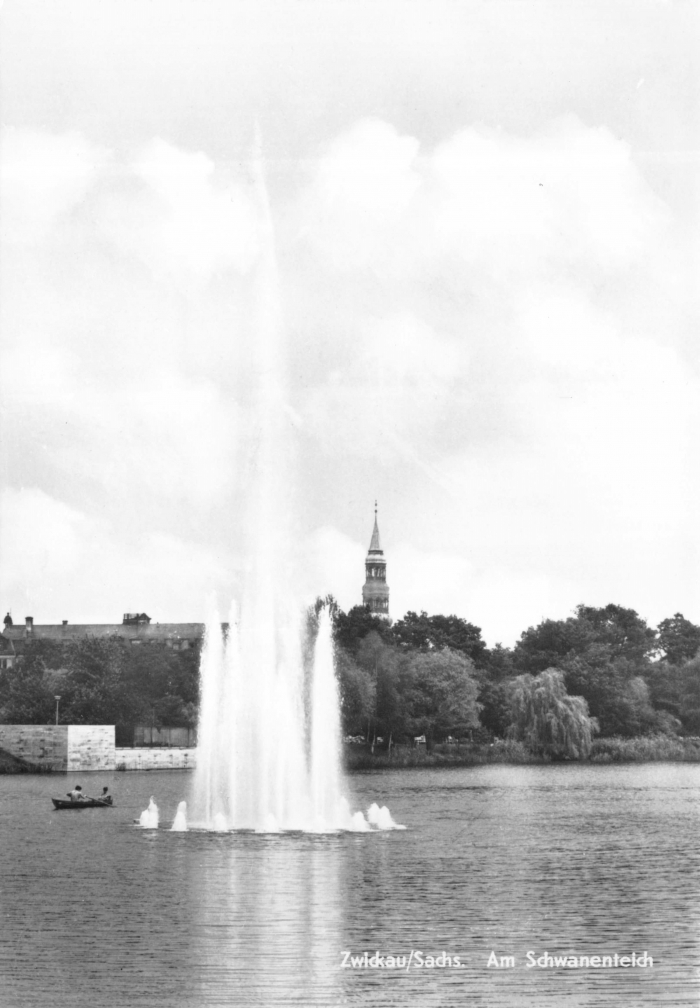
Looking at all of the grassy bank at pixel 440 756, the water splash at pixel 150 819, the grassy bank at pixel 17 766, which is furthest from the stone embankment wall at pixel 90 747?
the water splash at pixel 150 819

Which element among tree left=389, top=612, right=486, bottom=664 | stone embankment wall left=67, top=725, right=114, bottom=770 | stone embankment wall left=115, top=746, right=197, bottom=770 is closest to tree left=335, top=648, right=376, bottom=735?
stone embankment wall left=115, top=746, right=197, bottom=770

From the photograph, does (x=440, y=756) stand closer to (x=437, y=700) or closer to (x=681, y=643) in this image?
(x=437, y=700)

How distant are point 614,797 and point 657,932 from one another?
48272 millimetres

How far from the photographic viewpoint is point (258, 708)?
60.5 metres

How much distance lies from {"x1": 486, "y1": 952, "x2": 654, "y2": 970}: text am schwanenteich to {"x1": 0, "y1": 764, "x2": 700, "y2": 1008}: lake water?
7.5 inches

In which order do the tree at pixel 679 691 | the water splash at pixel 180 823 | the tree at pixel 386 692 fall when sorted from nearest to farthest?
the water splash at pixel 180 823, the tree at pixel 386 692, the tree at pixel 679 691

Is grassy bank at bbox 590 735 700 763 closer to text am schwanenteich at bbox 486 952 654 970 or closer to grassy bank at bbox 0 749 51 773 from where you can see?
A: grassy bank at bbox 0 749 51 773

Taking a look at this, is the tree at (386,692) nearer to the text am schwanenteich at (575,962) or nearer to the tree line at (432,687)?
the tree line at (432,687)

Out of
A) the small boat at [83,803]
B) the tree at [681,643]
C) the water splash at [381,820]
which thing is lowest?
the water splash at [381,820]

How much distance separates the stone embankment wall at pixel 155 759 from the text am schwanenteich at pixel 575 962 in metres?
87.1

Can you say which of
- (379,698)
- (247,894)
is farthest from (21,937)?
(379,698)

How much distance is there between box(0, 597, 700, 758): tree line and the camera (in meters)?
123

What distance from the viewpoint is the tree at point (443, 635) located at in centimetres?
15288

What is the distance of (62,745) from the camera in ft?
353
